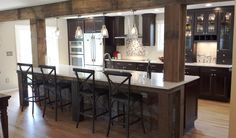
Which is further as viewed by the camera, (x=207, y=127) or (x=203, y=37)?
(x=203, y=37)

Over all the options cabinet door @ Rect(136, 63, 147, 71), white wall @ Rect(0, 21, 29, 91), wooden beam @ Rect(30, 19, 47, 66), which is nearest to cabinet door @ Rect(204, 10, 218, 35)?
cabinet door @ Rect(136, 63, 147, 71)

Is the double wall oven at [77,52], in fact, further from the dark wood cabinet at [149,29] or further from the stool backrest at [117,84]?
the stool backrest at [117,84]

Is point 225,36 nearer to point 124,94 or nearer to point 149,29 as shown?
point 149,29

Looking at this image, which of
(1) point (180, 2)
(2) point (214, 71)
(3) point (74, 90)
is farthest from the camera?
(2) point (214, 71)

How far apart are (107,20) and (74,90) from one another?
12.5ft

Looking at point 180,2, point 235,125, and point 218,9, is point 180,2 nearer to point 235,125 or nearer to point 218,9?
point 235,125

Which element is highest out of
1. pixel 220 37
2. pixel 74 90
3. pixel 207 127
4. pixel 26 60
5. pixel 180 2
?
pixel 180 2

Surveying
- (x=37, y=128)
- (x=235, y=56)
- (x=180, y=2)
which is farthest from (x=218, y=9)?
(x=37, y=128)

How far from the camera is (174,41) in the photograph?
358 cm

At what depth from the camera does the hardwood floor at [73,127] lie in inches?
153

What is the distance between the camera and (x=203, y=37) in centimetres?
647

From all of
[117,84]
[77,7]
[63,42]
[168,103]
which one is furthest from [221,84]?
[63,42]

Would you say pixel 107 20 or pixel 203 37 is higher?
pixel 107 20

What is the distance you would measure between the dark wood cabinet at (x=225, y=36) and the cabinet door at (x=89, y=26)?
3.98 metres
